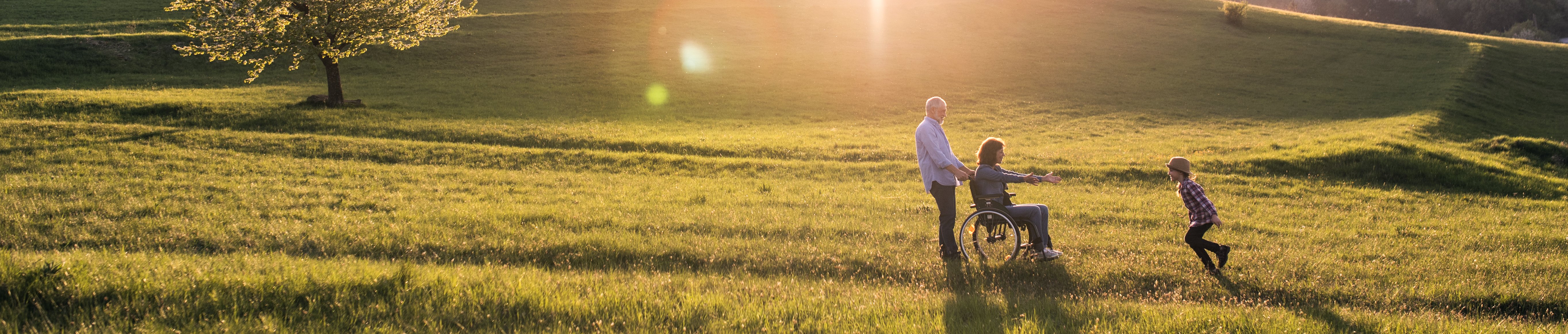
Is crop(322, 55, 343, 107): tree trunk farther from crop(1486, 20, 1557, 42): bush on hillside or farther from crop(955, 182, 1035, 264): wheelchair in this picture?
crop(1486, 20, 1557, 42): bush on hillside

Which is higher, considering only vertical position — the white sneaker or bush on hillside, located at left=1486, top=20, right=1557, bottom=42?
the white sneaker

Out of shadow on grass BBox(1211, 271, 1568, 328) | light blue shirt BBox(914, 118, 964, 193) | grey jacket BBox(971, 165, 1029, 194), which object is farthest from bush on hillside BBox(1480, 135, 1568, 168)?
light blue shirt BBox(914, 118, 964, 193)

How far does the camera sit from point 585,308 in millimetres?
5891

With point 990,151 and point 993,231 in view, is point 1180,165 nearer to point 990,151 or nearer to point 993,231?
point 990,151

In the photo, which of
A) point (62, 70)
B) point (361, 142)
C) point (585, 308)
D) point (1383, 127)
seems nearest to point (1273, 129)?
point (1383, 127)

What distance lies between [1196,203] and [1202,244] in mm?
581

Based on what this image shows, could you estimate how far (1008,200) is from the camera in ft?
28.2

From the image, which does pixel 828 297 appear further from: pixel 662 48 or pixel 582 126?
pixel 662 48

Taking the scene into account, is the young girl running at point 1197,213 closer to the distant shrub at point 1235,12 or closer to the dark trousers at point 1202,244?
the dark trousers at point 1202,244

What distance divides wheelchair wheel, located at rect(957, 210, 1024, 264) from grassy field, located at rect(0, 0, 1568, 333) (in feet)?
1.44

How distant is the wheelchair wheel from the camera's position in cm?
835

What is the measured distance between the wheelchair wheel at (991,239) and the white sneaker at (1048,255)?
0.25 m

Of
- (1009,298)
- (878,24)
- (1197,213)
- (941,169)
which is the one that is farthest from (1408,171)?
(878,24)

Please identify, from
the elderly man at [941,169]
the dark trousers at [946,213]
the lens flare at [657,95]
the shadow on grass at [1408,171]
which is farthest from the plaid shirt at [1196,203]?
the lens flare at [657,95]
